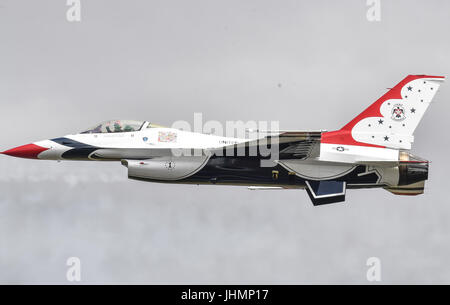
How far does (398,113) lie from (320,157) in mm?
3571

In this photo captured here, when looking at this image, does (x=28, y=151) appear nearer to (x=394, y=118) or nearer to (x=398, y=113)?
(x=394, y=118)

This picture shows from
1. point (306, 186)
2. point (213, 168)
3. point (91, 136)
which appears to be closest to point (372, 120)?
point (306, 186)

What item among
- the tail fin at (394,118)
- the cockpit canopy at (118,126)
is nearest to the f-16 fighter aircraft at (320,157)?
the tail fin at (394,118)

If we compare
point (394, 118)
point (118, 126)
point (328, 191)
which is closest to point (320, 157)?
point (328, 191)

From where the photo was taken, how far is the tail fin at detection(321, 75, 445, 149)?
29484 mm

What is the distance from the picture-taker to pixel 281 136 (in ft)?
92.7

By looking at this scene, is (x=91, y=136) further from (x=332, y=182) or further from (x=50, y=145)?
(x=332, y=182)

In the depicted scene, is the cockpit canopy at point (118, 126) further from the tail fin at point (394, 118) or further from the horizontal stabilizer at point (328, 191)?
the tail fin at point (394, 118)

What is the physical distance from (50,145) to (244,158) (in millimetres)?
7711

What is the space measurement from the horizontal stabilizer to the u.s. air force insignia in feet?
10.6

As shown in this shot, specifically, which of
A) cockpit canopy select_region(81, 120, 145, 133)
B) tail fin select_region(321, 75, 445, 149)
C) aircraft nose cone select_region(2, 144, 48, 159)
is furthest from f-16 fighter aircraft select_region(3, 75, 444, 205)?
aircraft nose cone select_region(2, 144, 48, 159)

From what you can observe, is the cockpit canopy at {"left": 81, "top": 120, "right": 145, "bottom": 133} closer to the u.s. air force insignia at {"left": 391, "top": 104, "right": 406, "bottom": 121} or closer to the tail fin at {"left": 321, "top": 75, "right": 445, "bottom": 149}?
the tail fin at {"left": 321, "top": 75, "right": 445, "bottom": 149}

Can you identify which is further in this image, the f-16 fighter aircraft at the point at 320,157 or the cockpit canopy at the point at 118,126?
the cockpit canopy at the point at 118,126

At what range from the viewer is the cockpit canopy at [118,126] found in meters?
30.6
